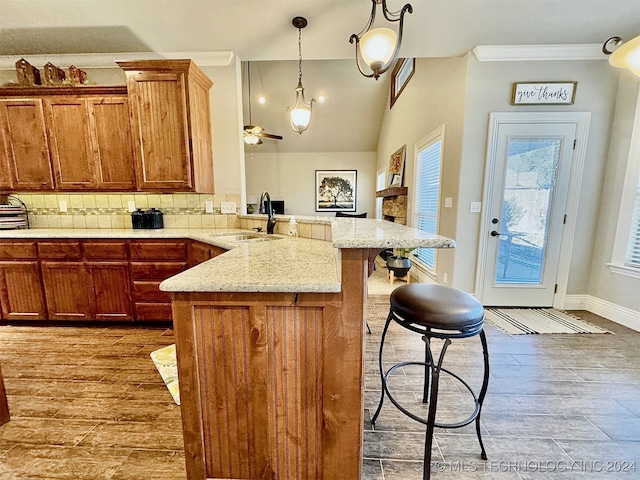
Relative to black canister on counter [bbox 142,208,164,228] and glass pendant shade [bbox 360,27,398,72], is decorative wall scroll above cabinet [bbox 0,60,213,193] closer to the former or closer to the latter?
black canister on counter [bbox 142,208,164,228]

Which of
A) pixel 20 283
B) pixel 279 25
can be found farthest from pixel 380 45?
pixel 20 283

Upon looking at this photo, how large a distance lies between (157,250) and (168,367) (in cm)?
108

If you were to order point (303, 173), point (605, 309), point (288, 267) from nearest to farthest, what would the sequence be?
point (288, 267), point (605, 309), point (303, 173)

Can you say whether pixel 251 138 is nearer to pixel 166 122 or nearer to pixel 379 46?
pixel 166 122

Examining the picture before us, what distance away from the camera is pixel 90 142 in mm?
2658

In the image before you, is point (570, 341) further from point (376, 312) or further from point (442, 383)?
point (376, 312)

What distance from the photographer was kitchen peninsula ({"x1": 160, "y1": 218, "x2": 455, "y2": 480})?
1.00 m

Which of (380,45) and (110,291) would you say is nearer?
(380,45)

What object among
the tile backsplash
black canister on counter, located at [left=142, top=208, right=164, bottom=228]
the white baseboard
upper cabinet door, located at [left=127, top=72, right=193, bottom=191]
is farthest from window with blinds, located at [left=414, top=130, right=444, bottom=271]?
black canister on counter, located at [left=142, top=208, right=164, bottom=228]

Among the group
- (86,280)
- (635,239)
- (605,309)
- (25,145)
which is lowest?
(605,309)

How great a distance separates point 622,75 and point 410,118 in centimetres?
241

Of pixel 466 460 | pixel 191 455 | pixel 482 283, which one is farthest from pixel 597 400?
pixel 191 455

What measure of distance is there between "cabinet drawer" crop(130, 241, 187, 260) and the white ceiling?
200cm

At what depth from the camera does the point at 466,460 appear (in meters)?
1.28
